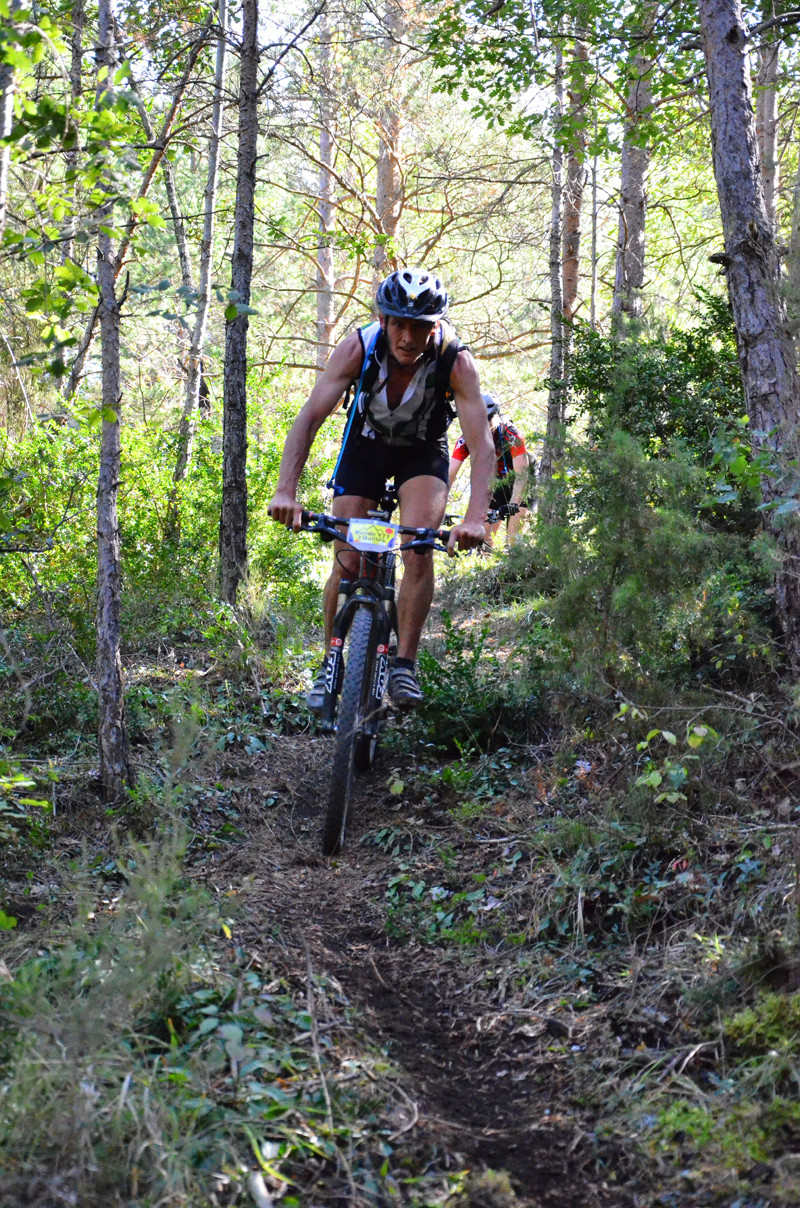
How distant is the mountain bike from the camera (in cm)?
437

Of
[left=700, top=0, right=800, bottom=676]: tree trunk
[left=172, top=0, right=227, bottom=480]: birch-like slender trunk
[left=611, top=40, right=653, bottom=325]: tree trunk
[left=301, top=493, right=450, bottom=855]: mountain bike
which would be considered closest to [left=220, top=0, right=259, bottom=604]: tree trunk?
[left=172, top=0, right=227, bottom=480]: birch-like slender trunk

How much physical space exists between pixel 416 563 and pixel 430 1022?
2364mm

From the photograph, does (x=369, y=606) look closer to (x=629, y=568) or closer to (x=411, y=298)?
(x=629, y=568)

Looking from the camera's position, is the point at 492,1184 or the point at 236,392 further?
the point at 236,392

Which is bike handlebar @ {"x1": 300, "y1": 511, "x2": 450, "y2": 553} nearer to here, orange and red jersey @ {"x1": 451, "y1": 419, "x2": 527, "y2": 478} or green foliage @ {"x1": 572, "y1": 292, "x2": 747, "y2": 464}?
green foliage @ {"x1": 572, "y1": 292, "x2": 747, "y2": 464}

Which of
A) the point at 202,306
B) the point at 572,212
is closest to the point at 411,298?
the point at 202,306

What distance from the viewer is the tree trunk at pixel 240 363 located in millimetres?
7277

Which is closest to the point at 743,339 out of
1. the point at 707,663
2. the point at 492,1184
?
the point at 707,663

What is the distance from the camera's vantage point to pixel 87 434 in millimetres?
7770

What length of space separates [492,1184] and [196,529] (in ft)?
21.0

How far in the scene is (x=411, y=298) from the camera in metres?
4.51

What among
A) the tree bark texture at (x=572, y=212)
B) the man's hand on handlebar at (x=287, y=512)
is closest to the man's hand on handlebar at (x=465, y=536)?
the man's hand on handlebar at (x=287, y=512)

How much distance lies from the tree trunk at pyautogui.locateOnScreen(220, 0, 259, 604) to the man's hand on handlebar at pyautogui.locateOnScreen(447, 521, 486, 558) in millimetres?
3095

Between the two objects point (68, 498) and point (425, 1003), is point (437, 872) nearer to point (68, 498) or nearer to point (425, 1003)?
point (425, 1003)
